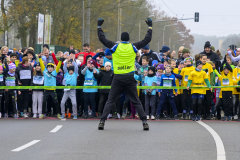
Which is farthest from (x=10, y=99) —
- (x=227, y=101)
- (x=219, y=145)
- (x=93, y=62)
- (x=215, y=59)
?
(x=219, y=145)

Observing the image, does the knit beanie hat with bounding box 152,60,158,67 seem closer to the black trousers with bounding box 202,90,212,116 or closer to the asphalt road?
the black trousers with bounding box 202,90,212,116

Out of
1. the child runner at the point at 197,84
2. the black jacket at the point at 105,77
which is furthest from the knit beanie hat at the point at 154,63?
the child runner at the point at 197,84

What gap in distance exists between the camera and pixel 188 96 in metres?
14.5

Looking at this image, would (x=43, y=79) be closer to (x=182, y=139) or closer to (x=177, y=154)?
(x=182, y=139)

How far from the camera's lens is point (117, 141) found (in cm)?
897

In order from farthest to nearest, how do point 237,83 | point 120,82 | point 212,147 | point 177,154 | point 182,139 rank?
point 237,83 < point 120,82 < point 182,139 < point 212,147 < point 177,154

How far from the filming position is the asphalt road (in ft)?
24.4

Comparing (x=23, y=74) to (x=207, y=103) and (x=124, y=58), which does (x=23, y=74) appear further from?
(x=207, y=103)

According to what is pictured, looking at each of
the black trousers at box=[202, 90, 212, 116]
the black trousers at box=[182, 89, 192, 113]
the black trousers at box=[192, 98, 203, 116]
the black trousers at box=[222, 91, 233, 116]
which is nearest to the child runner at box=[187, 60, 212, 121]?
the black trousers at box=[192, 98, 203, 116]

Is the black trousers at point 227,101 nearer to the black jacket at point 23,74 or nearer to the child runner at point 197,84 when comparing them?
the child runner at point 197,84

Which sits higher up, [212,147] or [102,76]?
[102,76]

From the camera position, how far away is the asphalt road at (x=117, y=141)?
745 centimetres

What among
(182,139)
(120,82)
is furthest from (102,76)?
(182,139)

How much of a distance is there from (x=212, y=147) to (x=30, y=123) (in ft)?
19.5
